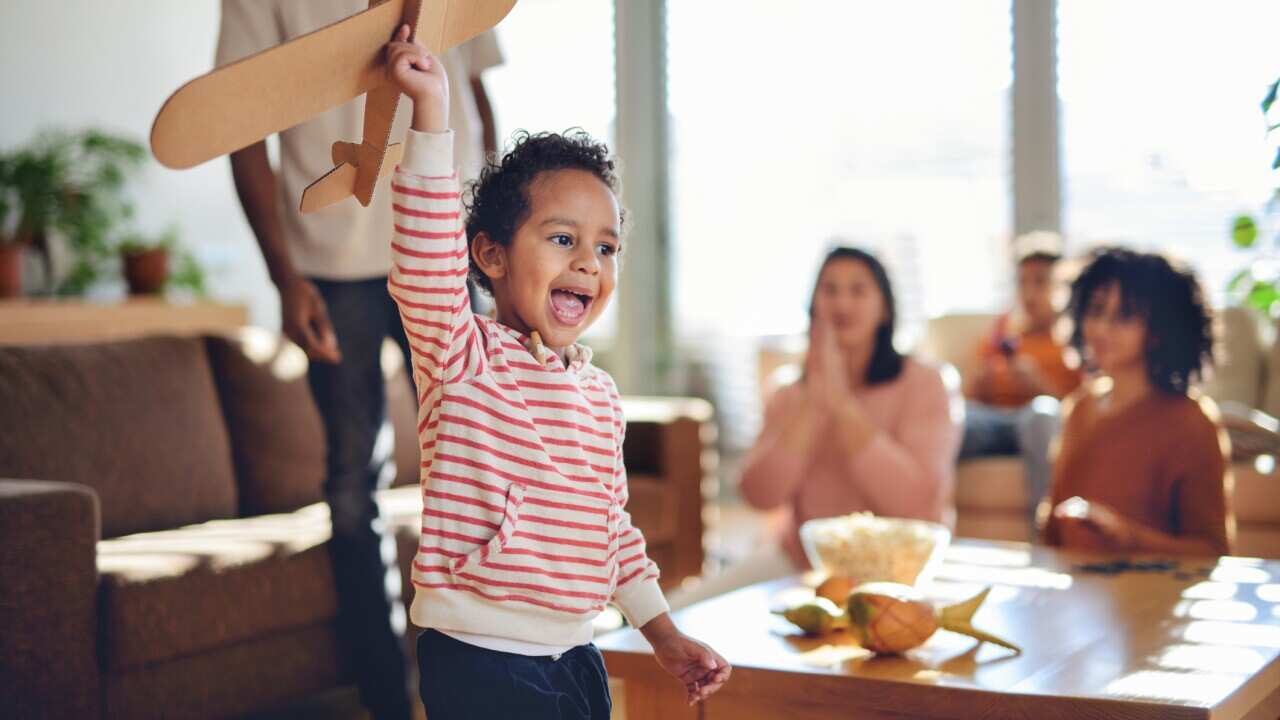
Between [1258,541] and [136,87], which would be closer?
[1258,541]

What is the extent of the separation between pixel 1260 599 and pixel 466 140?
4.35 feet

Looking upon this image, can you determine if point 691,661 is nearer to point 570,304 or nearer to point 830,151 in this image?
point 570,304

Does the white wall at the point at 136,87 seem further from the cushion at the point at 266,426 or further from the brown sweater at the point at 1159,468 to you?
the brown sweater at the point at 1159,468

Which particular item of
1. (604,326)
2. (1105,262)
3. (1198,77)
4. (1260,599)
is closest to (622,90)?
(604,326)

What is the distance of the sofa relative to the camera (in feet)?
10.0

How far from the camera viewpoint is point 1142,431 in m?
2.19

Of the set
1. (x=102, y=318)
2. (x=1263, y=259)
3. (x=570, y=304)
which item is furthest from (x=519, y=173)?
(x=102, y=318)

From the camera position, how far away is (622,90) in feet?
17.7

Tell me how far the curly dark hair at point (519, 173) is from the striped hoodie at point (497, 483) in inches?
4.0

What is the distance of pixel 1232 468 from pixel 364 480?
218 cm

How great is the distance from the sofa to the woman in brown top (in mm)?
563

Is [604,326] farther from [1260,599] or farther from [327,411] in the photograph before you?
[1260,599]

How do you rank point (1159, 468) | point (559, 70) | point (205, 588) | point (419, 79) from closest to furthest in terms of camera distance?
point (419, 79) → point (205, 588) → point (1159, 468) → point (559, 70)

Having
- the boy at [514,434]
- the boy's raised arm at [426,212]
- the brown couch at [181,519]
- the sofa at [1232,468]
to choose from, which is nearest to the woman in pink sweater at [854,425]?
the brown couch at [181,519]
